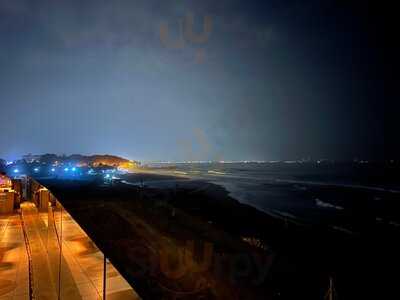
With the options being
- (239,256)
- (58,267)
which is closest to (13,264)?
(58,267)

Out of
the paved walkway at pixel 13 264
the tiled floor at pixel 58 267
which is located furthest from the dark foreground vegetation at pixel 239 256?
the tiled floor at pixel 58 267

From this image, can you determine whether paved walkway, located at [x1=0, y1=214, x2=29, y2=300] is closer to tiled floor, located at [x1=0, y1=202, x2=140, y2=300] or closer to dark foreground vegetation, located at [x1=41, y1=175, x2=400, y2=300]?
tiled floor, located at [x1=0, y1=202, x2=140, y2=300]

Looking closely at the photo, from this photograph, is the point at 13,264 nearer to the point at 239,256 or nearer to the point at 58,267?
the point at 58,267

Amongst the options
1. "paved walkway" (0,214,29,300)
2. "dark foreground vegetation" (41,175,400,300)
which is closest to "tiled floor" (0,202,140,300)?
"paved walkway" (0,214,29,300)

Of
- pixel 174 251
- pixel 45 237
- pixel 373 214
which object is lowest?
pixel 373 214

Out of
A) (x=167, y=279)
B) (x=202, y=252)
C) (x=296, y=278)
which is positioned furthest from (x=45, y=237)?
→ (x=296, y=278)

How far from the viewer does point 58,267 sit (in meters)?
6.25

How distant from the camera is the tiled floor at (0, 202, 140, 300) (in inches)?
189

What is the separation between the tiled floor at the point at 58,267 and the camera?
15.7ft

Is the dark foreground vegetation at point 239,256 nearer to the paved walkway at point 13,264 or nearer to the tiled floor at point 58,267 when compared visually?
the paved walkway at point 13,264

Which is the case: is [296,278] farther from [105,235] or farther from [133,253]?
[105,235]

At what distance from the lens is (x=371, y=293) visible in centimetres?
1319

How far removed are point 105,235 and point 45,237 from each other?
825 centimetres

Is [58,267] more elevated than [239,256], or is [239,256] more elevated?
[58,267]
